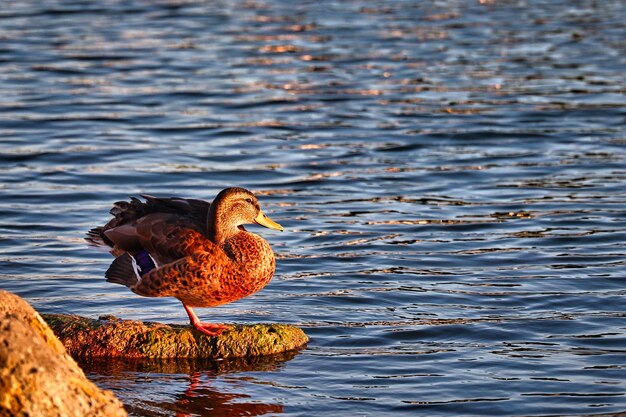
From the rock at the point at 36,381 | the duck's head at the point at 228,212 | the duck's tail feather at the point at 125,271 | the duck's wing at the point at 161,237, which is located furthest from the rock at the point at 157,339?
the rock at the point at 36,381

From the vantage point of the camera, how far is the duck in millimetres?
7523

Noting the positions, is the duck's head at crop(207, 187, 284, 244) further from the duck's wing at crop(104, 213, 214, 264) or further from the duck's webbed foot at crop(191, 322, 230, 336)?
the duck's webbed foot at crop(191, 322, 230, 336)

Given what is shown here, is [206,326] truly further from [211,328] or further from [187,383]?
[187,383]

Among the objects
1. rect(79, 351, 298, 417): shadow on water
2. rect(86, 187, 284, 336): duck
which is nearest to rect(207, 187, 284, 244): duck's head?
rect(86, 187, 284, 336): duck

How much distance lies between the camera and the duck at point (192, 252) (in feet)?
24.7

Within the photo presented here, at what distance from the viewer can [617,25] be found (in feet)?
71.1

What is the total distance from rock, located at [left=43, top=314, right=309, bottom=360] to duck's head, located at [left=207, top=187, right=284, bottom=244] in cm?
59

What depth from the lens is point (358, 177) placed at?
13023mm

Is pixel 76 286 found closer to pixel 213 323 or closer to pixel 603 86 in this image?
pixel 213 323

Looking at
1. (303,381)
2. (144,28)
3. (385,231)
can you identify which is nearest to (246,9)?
(144,28)

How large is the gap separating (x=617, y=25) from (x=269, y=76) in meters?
6.97

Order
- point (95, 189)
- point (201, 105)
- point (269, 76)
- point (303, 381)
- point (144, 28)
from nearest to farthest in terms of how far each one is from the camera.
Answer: point (303, 381) → point (95, 189) → point (201, 105) → point (269, 76) → point (144, 28)

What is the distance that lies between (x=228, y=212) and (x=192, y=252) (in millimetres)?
369

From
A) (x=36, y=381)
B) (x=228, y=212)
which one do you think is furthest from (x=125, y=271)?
(x=36, y=381)
